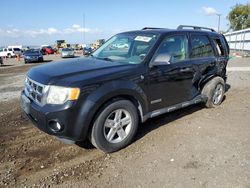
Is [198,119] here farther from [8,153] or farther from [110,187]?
[8,153]

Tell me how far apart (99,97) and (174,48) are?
2.06m

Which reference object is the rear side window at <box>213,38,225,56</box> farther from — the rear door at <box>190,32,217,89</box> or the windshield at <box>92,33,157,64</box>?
the windshield at <box>92,33,157,64</box>

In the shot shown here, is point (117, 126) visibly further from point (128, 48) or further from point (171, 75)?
point (128, 48)

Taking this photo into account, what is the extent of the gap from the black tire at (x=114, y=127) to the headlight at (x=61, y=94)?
20.0 inches

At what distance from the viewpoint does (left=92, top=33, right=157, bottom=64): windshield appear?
460 cm

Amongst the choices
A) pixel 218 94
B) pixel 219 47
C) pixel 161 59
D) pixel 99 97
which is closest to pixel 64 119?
pixel 99 97

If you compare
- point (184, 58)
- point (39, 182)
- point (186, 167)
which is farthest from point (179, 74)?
point (39, 182)

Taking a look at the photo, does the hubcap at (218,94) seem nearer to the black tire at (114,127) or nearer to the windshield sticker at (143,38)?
the windshield sticker at (143,38)

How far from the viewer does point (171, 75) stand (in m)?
4.81

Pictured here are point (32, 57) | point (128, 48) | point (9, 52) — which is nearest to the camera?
point (128, 48)

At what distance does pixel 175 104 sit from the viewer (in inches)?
200

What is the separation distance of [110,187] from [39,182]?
3.00 ft

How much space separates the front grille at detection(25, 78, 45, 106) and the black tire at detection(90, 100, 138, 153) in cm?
86

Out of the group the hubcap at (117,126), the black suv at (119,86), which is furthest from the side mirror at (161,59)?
the hubcap at (117,126)
